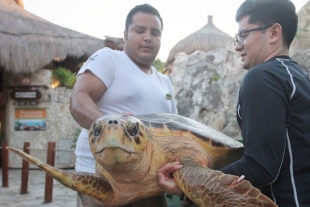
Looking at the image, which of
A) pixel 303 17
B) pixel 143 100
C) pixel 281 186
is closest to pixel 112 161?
pixel 281 186

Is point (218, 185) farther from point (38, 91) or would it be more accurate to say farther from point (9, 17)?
point (9, 17)

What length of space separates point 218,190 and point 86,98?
3.05ft

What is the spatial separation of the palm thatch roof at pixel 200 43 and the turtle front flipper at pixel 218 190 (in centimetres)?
1307

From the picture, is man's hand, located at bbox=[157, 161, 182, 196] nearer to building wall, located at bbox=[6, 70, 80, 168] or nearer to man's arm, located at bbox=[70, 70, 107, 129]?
man's arm, located at bbox=[70, 70, 107, 129]

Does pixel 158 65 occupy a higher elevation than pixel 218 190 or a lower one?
higher

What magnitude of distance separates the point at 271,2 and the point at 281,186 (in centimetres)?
73

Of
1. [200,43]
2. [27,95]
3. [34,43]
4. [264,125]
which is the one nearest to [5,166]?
[27,95]

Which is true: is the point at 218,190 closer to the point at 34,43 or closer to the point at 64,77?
the point at 34,43

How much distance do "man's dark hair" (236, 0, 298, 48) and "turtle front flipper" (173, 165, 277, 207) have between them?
631 mm

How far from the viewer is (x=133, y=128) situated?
4.38ft

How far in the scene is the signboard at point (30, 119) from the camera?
10.4m

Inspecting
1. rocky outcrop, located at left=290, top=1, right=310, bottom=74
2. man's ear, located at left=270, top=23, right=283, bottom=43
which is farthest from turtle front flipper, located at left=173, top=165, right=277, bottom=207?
rocky outcrop, located at left=290, top=1, right=310, bottom=74

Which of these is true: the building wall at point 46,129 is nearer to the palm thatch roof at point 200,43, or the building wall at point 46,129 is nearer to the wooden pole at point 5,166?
the wooden pole at point 5,166

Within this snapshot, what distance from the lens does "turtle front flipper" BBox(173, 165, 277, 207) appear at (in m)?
1.23
